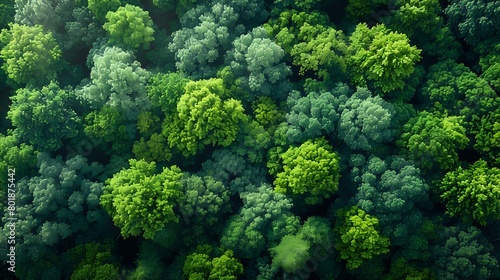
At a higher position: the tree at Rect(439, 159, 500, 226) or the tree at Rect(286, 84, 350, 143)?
the tree at Rect(286, 84, 350, 143)

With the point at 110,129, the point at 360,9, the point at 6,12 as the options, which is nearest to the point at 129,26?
the point at 110,129

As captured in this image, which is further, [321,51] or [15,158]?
[15,158]

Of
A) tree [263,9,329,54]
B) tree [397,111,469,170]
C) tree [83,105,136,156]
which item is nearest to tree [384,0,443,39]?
tree [263,9,329,54]

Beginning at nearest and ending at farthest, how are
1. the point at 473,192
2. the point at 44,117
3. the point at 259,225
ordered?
the point at 473,192, the point at 259,225, the point at 44,117

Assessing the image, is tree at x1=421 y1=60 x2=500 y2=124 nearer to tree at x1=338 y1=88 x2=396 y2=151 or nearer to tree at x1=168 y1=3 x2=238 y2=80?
tree at x1=338 y1=88 x2=396 y2=151

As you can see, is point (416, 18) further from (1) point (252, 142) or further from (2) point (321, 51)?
(1) point (252, 142)

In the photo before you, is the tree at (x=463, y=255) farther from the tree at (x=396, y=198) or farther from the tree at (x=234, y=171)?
the tree at (x=234, y=171)

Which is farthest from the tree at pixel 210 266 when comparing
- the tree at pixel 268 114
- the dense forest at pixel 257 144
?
the tree at pixel 268 114

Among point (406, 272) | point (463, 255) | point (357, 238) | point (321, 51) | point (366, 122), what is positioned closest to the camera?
point (463, 255)
